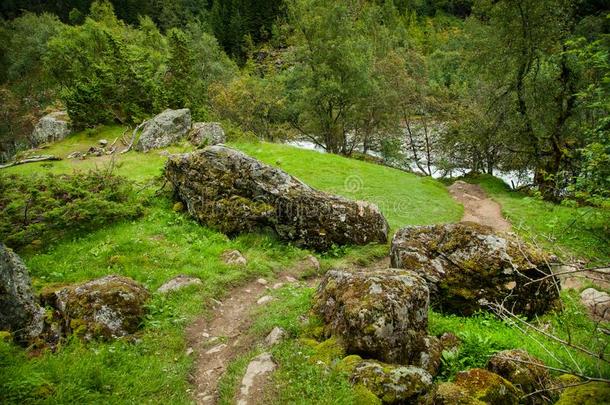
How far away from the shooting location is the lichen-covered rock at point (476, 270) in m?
11.0

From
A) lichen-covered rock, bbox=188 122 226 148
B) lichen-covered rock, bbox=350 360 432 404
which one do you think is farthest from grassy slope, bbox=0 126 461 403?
lichen-covered rock, bbox=188 122 226 148

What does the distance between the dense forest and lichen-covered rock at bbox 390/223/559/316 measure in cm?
273

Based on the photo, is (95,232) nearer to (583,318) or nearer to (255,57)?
(583,318)

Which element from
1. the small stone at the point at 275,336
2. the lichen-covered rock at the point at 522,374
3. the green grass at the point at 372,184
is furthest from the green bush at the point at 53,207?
the lichen-covered rock at the point at 522,374

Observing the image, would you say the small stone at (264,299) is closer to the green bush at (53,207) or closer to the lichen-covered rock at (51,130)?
the green bush at (53,207)

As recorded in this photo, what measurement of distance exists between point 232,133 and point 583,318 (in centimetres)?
2796

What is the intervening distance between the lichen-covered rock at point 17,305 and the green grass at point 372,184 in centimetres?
1551

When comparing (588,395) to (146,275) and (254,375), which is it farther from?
(146,275)

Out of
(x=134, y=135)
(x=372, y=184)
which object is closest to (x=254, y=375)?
(x=372, y=184)

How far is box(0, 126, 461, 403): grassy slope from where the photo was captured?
6574mm

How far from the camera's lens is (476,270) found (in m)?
11.2

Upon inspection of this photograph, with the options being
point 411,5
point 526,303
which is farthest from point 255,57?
point 526,303

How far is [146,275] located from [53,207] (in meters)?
5.32

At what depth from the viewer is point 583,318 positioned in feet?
37.8
